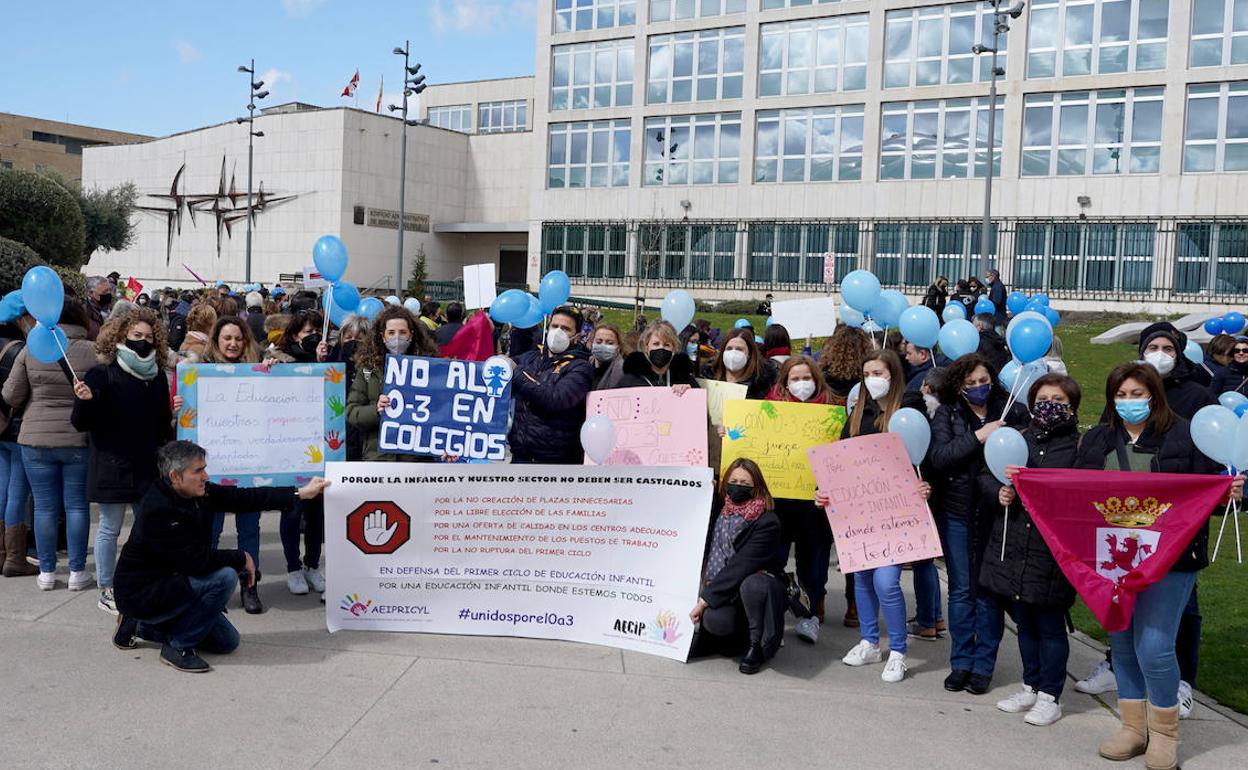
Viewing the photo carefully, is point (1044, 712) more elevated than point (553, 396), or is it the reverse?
point (553, 396)

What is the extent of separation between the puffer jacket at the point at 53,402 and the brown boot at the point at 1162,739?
6.67 meters

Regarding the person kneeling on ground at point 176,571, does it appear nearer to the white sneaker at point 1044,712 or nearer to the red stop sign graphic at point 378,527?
the red stop sign graphic at point 378,527

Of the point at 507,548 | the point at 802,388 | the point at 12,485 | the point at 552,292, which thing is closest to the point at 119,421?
the point at 12,485

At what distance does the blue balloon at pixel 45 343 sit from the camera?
719 cm

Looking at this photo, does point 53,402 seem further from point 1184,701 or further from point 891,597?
point 1184,701

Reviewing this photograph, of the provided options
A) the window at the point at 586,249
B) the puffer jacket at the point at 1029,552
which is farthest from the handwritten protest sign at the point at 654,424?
the window at the point at 586,249

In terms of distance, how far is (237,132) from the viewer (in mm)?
58719

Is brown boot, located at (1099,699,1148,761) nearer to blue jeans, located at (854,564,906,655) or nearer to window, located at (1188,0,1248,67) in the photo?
blue jeans, located at (854,564,906,655)

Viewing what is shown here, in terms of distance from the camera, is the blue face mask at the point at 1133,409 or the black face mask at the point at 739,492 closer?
the blue face mask at the point at 1133,409

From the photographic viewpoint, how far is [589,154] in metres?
48.1

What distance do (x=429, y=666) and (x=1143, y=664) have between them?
12.1 feet

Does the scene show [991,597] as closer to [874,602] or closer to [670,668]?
[874,602]

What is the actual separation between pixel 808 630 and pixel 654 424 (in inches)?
64.8

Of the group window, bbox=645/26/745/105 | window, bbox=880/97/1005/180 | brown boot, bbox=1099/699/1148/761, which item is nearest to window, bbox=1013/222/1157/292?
window, bbox=880/97/1005/180
